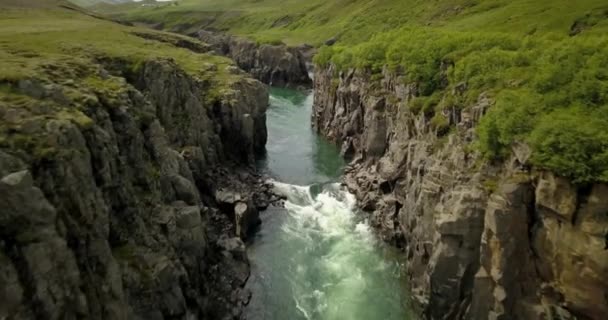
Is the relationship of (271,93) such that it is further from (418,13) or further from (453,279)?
(453,279)

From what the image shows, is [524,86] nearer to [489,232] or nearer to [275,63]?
[489,232]

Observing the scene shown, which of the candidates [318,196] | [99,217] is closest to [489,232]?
[99,217]

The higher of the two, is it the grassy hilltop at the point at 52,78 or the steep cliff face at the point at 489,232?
the grassy hilltop at the point at 52,78

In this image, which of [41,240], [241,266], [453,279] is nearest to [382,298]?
[453,279]

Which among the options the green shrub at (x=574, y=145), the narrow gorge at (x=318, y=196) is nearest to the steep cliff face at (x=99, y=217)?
the narrow gorge at (x=318, y=196)

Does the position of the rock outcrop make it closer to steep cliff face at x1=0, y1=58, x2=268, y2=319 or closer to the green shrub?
steep cliff face at x1=0, y1=58, x2=268, y2=319

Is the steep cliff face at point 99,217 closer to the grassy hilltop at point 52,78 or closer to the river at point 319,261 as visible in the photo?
the grassy hilltop at point 52,78
